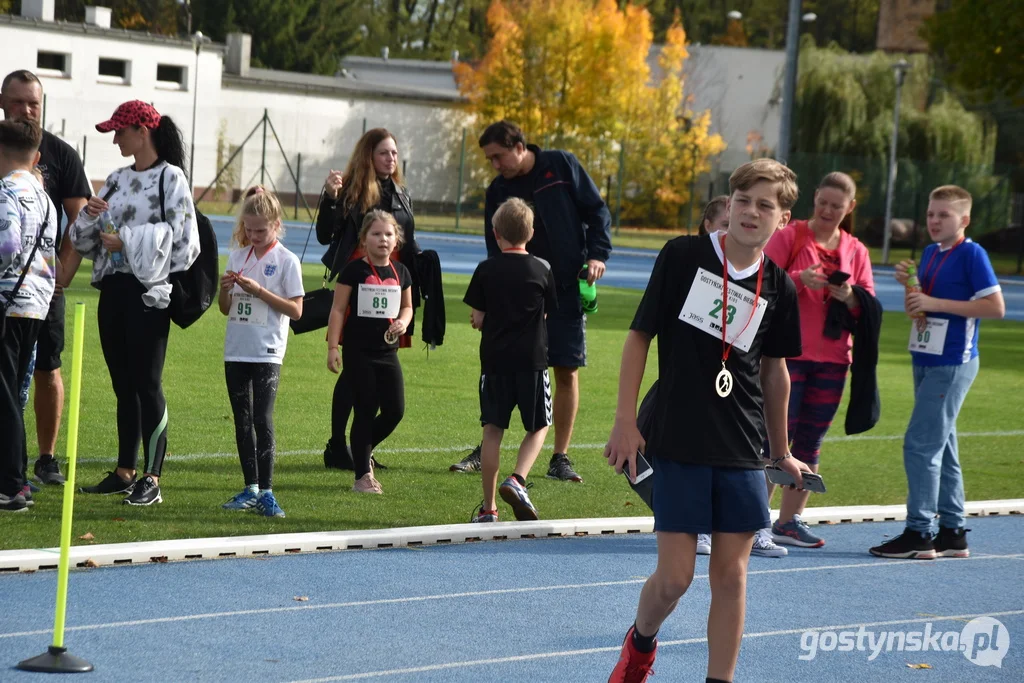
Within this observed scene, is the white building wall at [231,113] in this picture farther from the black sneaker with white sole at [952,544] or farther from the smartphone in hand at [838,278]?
the smartphone in hand at [838,278]

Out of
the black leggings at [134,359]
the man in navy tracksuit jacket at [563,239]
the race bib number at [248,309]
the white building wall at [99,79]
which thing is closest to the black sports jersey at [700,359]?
the race bib number at [248,309]

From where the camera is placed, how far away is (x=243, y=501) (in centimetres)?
754

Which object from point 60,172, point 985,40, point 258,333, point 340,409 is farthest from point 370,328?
point 985,40

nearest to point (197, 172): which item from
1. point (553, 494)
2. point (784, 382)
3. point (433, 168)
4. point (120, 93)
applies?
point (120, 93)

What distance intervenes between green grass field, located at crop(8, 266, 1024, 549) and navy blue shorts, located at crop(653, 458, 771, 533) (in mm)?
3055

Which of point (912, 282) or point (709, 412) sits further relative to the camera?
point (912, 282)

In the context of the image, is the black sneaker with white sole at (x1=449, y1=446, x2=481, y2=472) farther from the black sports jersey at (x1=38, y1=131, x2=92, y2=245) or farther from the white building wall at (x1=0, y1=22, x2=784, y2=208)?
the white building wall at (x1=0, y1=22, x2=784, y2=208)

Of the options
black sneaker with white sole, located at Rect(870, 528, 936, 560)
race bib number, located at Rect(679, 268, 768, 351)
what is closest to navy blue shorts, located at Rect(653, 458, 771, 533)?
race bib number, located at Rect(679, 268, 768, 351)

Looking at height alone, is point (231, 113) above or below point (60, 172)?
above

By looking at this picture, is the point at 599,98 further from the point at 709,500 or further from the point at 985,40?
the point at 709,500

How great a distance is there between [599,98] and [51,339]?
46.0 meters

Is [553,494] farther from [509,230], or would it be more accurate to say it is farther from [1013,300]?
[1013,300]

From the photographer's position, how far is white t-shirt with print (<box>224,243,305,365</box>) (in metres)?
7.34

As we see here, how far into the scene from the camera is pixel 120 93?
50688 mm
